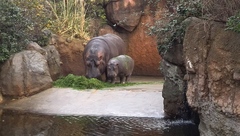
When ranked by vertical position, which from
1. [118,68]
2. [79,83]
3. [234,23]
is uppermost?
[234,23]

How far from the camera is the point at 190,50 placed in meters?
5.83

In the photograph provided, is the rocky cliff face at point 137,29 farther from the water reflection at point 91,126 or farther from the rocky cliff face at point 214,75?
the rocky cliff face at point 214,75

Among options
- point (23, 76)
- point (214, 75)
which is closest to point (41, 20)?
point (23, 76)

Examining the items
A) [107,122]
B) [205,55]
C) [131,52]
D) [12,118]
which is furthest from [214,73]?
[131,52]

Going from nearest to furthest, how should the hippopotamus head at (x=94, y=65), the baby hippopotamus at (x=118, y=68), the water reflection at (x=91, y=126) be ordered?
the water reflection at (x=91, y=126), the baby hippopotamus at (x=118, y=68), the hippopotamus head at (x=94, y=65)

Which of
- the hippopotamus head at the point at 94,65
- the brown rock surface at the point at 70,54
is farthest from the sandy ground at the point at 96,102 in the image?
the brown rock surface at the point at 70,54

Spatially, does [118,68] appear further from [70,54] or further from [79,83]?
[70,54]

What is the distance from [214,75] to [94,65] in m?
5.92

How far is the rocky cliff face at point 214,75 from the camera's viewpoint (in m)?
5.09

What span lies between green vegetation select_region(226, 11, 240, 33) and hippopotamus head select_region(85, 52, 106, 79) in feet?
20.2

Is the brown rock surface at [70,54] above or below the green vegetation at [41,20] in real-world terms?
below

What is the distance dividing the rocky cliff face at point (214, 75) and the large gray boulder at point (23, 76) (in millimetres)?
4414

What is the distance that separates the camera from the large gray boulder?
930 centimetres

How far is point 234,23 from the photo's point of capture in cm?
511
